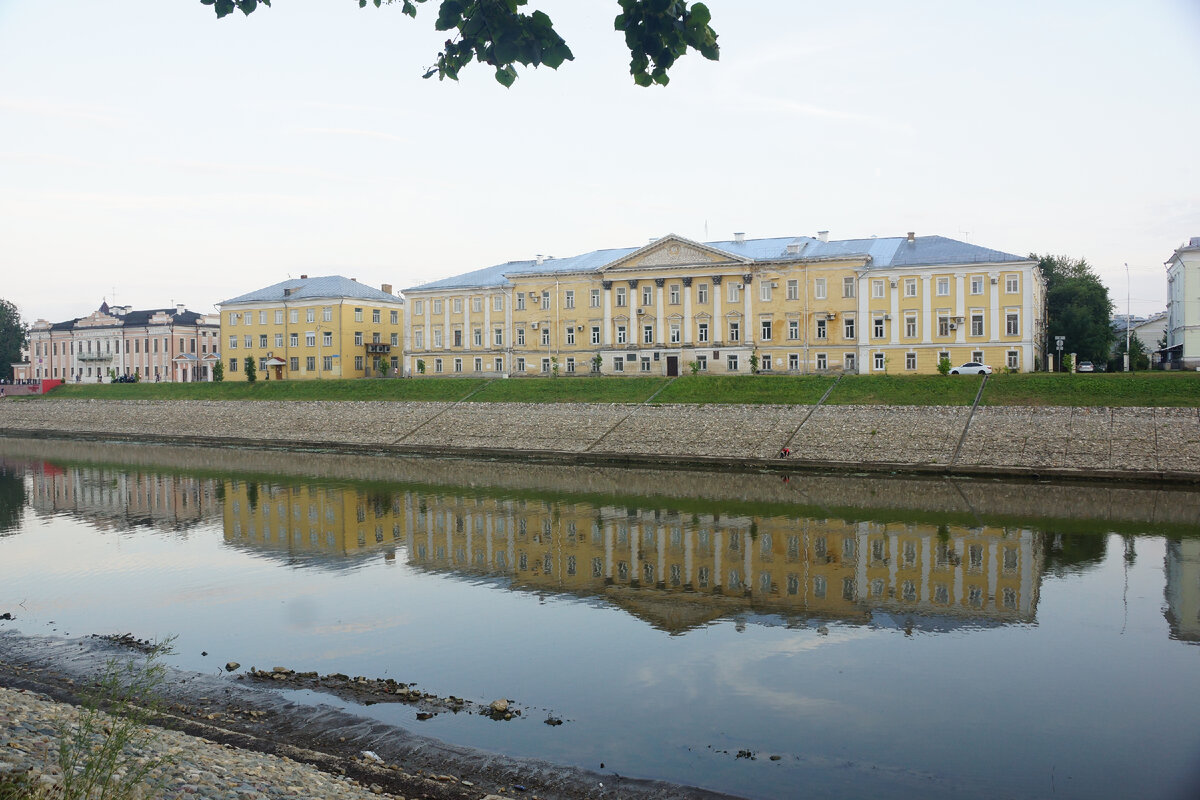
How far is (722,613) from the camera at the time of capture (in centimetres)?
1870

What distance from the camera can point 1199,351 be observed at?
58.8 meters

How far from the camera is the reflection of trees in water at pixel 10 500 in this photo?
103ft

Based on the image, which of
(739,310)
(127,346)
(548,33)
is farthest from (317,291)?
(548,33)

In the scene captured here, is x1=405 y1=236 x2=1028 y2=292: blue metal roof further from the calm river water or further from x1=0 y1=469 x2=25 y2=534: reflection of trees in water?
x1=0 y1=469 x2=25 y2=534: reflection of trees in water

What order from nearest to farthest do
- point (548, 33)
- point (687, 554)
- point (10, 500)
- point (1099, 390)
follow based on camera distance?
point (548, 33) < point (687, 554) < point (10, 500) < point (1099, 390)

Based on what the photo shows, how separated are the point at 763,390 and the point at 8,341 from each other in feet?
323

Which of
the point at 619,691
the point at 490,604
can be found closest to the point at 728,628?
the point at 619,691

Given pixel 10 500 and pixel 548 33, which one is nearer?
pixel 548 33

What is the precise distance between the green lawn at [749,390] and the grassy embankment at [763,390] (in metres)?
0.06

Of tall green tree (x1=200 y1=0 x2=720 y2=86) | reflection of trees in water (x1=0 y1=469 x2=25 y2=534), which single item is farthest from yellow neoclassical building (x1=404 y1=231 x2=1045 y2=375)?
tall green tree (x1=200 y1=0 x2=720 y2=86)

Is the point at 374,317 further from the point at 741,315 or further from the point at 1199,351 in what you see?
the point at 1199,351

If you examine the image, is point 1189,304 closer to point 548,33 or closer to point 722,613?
point 722,613

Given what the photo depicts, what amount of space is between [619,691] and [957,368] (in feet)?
169

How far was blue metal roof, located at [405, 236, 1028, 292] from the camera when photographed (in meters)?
62.3
